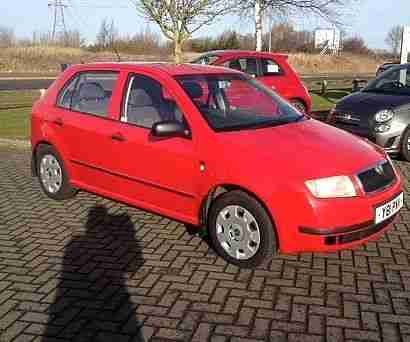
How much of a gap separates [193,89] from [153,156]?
0.73 m

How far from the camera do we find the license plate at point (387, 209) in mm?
3768

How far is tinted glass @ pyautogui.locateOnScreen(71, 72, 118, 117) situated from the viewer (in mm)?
4992

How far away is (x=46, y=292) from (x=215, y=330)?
136cm

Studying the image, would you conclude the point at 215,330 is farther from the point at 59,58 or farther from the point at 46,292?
the point at 59,58

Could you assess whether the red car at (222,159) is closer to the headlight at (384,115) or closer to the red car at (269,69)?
the headlight at (384,115)

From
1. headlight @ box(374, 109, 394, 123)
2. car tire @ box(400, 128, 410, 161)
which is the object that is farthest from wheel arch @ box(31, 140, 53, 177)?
car tire @ box(400, 128, 410, 161)

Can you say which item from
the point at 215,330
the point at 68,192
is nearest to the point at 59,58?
the point at 68,192

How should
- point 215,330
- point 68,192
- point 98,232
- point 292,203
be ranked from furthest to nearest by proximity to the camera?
point 68,192 → point 98,232 → point 292,203 → point 215,330

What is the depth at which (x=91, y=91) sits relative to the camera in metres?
5.30

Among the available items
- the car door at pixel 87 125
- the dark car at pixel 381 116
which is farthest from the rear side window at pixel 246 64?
the car door at pixel 87 125

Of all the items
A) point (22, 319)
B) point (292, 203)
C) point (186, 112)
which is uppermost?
point (186, 112)

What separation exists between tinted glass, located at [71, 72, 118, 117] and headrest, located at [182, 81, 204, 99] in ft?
2.89

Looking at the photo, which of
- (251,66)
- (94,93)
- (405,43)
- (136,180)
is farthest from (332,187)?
(405,43)

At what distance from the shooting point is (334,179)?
11.9 ft
